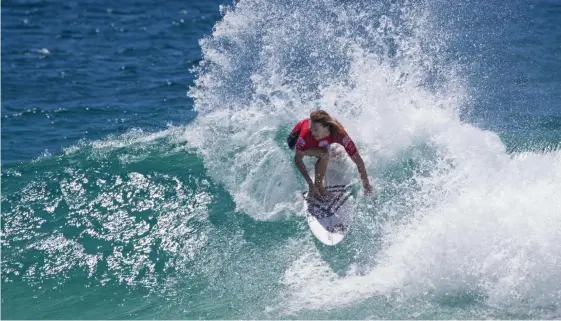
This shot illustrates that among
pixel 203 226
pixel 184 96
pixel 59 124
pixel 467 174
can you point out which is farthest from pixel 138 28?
pixel 467 174

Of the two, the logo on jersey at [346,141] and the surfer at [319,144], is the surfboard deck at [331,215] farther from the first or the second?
the logo on jersey at [346,141]

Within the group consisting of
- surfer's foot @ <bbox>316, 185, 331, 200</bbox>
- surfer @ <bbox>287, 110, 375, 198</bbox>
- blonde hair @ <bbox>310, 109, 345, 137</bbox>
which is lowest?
surfer's foot @ <bbox>316, 185, 331, 200</bbox>

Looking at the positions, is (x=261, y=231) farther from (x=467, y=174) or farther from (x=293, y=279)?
(x=467, y=174)

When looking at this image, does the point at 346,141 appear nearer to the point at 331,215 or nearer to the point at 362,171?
the point at 362,171

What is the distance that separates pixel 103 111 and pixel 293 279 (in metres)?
8.11

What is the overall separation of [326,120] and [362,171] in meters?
0.87

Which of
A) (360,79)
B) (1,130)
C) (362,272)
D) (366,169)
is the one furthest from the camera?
(1,130)

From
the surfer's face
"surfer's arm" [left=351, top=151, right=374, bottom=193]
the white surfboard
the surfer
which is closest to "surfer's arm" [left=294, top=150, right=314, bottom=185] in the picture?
the surfer

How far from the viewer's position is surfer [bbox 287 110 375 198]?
8.76 m

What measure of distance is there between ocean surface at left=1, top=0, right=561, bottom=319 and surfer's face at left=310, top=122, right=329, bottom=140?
113 cm

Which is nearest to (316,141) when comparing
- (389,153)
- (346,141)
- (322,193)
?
(346,141)

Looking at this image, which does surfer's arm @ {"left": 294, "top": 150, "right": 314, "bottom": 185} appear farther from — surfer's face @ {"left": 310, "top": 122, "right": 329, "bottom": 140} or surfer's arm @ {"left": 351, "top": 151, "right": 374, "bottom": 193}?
surfer's arm @ {"left": 351, "top": 151, "right": 374, "bottom": 193}

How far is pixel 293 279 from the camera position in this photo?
8398mm

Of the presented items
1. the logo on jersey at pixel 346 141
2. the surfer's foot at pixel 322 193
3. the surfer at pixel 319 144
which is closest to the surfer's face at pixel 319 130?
the surfer at pixel 319 144
